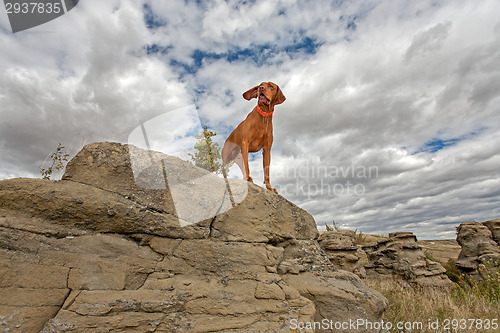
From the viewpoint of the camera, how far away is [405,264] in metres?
13.5

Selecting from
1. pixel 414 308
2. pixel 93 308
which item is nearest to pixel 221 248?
pixel 93 308

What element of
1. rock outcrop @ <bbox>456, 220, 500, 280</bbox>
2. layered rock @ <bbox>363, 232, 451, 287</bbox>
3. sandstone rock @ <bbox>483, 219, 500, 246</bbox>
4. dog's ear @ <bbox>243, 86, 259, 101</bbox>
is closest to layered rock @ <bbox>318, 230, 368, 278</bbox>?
layered rock @ <bbox>363, 232, 451, 287</bbox>

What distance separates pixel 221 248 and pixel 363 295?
2.55 m

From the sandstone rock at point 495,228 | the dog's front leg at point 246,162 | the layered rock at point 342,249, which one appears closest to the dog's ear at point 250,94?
the dog's front leg at point 246,162

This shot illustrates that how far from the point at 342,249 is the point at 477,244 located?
31.6 feet

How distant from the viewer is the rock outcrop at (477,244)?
1393 centimetres

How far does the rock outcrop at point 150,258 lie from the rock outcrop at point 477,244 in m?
14.1

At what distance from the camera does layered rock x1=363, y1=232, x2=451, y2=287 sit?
13.1m

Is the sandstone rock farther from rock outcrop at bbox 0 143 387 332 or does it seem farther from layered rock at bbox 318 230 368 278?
rock outcrop at bbox 0 143 387 332

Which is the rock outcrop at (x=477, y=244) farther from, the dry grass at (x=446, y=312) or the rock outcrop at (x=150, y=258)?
the rock outcrop at (x=150, y=258)

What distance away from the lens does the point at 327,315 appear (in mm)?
4215

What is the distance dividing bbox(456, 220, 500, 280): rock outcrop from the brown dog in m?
14.8

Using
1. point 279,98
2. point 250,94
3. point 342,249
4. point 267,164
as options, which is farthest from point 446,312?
point 250,94

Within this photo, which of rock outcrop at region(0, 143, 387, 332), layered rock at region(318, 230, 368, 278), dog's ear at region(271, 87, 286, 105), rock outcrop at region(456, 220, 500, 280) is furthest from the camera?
rock outcrop at region(456, 220, 500, 280)
